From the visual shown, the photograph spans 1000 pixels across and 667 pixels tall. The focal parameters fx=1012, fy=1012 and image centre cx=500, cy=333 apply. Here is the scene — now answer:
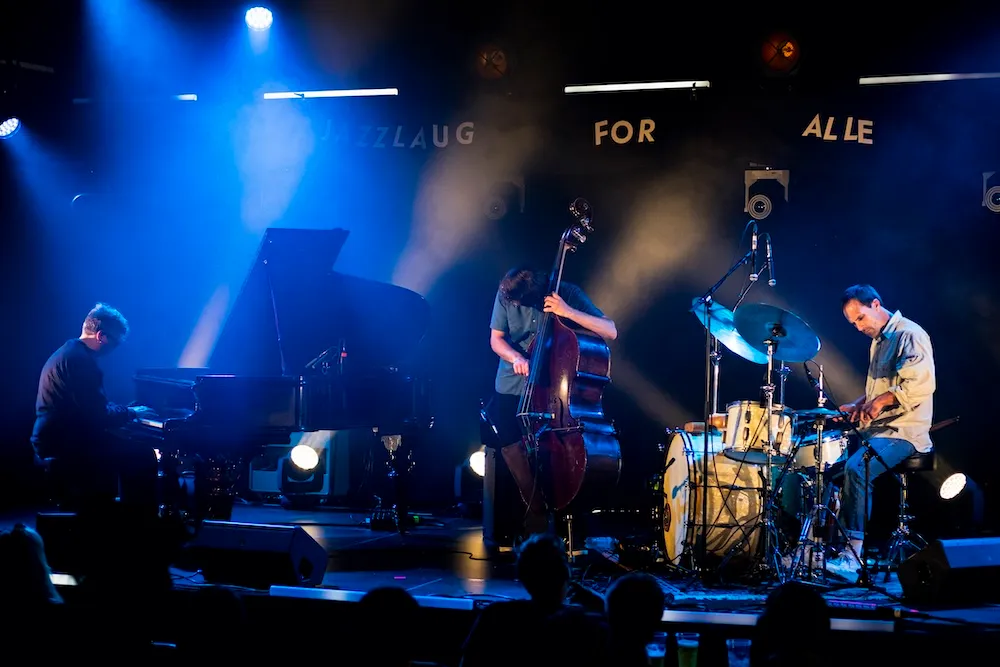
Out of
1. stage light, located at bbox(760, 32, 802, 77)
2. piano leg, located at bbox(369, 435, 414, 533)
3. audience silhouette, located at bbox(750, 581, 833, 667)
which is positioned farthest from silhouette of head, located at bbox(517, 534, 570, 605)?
stage light, located at bbox(760, 32, 802, 77)

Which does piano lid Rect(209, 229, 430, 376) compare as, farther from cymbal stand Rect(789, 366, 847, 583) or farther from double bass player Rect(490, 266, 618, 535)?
cymbal stand Rect(789, 366, 847, 583)

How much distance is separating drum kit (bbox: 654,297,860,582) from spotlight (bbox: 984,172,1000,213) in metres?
3.25

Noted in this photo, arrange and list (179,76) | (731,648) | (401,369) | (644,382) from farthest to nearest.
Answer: (179,76)
(644,382)
(401,369)
(731,648)

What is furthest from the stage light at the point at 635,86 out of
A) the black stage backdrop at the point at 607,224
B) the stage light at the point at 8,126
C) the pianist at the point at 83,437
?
the stage light at the point at 8,126

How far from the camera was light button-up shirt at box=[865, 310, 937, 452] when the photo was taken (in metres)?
7.32

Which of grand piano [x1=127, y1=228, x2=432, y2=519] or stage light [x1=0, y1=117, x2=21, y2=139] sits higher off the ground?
stage light [x1=0, y1=117, x2=21, y2=139]

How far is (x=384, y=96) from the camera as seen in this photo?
1038cm

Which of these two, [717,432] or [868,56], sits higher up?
[868,56]

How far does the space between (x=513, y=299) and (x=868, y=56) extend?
4270mm

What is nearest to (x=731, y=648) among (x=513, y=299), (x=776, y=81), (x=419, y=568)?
(x=419, y=568)

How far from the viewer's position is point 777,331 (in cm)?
667

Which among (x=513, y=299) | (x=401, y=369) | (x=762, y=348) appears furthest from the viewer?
(x=401, y=369)

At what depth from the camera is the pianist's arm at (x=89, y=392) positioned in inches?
302

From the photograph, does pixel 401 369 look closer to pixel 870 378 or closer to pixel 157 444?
pixel 157 444
